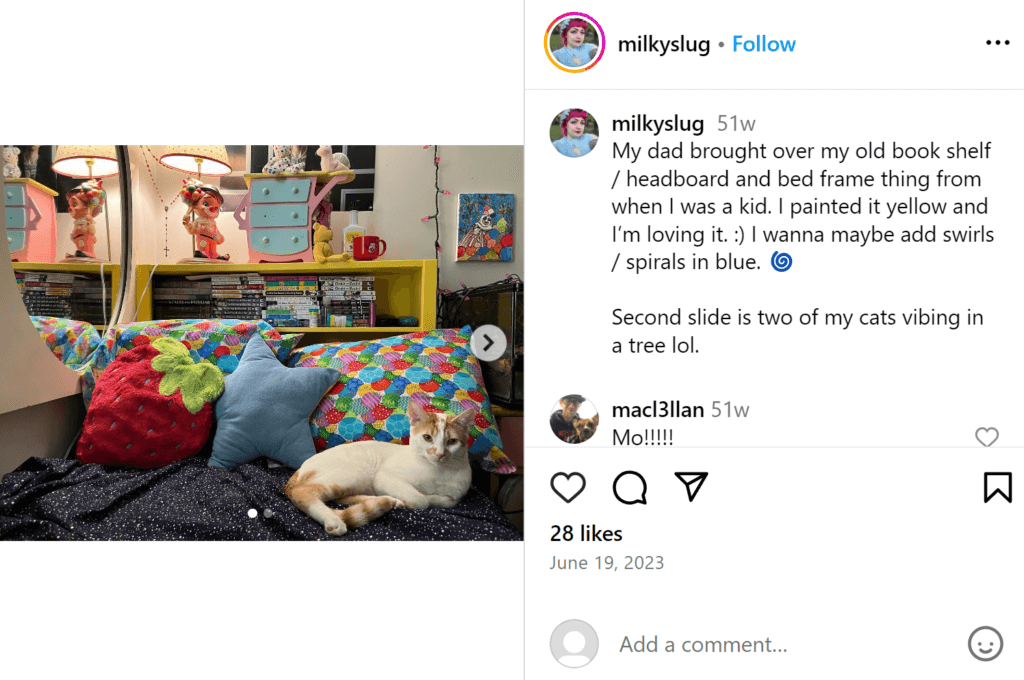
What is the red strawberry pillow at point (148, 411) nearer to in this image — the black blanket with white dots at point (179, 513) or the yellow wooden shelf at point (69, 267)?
the black blanket with white dots at point (179, 513)

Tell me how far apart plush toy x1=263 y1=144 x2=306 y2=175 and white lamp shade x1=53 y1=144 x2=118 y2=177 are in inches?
18.6

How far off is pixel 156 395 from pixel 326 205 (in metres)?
1.10

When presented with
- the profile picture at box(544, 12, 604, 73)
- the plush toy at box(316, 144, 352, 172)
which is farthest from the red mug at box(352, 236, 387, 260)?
the profile picture at box(544, 12, 604, 73)

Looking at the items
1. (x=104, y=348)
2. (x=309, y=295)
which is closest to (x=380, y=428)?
(x=104, y=348)

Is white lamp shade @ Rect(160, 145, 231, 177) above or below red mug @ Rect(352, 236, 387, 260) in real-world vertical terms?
above

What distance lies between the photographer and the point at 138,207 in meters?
1.80

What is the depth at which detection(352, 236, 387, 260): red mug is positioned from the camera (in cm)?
180

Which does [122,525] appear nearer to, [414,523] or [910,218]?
[414,523]

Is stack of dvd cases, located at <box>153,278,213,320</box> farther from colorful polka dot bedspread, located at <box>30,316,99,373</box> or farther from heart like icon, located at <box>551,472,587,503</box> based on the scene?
heart like icon, located at <box>551,472,587,503</box>

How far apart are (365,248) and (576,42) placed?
1.47 meters

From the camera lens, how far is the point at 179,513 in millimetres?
725

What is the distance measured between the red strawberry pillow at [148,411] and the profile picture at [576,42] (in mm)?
902

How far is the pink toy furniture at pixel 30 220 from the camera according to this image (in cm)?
157

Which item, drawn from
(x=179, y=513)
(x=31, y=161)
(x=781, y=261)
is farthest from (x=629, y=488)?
(x=31, y=161)
